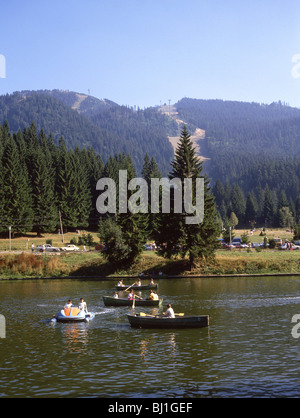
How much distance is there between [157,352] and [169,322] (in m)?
7.38

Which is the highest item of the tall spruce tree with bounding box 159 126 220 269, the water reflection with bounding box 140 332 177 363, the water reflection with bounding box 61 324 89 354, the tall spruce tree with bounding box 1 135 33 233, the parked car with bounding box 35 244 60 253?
the tall spruce tree with bounding box 1 135 33 233

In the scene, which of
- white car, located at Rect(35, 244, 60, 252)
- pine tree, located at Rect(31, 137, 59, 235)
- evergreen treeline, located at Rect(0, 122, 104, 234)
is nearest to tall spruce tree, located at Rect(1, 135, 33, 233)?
evergreen treeline, located at Rect(0, 122, 104, 234)

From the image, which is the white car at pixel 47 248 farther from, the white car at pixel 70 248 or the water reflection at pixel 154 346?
the water reflection at pixel 154 346

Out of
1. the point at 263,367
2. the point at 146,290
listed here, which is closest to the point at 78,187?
the point at 146,290

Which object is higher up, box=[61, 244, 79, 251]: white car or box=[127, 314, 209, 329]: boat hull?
box=[61, 244, 79, 251]: white car

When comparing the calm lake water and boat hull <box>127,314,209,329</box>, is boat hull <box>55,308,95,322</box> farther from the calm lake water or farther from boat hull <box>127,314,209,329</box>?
boat hull <box>127,314,209,329</box>

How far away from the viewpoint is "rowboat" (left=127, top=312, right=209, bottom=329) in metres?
37.6

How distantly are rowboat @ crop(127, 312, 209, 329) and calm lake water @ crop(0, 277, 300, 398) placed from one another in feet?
2.12

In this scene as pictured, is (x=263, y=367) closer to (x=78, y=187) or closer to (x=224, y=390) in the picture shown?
(x=224, y=390)

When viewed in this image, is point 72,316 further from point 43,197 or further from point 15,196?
point 43,197

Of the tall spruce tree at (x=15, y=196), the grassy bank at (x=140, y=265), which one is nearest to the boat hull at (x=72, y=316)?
the grassy bank at (x=140, y=265)

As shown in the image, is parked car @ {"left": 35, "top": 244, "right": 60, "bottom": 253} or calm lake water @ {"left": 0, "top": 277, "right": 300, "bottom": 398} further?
parked car @ {"left": 35, "top": 244, "right": 60, "bottom": 253}

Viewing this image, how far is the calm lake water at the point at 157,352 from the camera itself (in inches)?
925

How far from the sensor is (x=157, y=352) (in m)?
31.0
